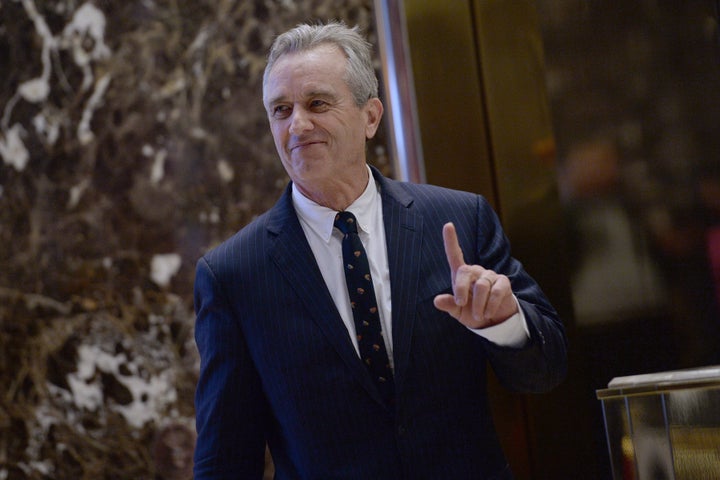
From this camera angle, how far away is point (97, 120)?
2.41m

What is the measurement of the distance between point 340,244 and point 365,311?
7.3 inches

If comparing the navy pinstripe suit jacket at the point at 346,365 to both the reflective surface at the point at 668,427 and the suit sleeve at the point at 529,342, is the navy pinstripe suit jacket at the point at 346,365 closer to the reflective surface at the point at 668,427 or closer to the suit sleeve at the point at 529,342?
the suit sleeve at the point at 529,342

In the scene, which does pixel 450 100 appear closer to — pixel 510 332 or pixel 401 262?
pixel 401 262

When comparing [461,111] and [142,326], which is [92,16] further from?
[461,111]

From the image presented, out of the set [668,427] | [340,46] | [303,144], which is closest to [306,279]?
[303,144]

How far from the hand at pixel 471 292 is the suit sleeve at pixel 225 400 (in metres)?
0.51

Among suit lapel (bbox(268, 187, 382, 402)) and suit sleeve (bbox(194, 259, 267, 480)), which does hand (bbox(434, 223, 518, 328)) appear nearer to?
suit lapel (bbox(268, 187, 382, 402))

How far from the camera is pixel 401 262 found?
1.86 m

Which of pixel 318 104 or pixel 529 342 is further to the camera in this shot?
pixel 318 104

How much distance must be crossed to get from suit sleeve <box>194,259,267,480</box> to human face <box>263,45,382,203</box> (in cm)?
32

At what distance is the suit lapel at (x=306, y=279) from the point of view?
69.9 inches

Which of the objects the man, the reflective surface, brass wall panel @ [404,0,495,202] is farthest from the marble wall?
the reflective surface

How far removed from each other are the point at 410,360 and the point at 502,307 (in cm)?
24

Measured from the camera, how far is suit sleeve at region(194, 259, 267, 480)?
1.82 meters
